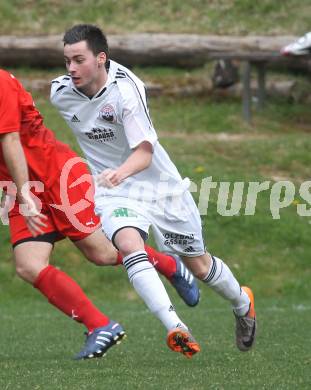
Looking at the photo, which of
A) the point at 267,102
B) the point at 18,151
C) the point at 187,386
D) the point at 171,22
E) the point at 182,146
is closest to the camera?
the point at 187,386

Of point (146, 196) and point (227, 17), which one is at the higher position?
point (146, 196)

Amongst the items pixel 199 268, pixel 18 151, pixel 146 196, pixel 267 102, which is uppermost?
pixel 18 151

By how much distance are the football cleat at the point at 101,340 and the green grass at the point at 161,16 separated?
44.1ft

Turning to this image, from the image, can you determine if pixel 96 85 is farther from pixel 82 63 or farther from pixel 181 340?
pixel 181 340

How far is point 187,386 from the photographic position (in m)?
5.66

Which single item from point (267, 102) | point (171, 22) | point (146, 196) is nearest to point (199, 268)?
point (146, 196)

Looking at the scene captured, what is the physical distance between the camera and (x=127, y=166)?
6.39m

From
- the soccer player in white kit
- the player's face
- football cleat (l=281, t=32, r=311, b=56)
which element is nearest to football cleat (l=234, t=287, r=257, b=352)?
the soccer player in white kit

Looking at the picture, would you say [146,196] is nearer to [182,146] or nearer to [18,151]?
[18,151]

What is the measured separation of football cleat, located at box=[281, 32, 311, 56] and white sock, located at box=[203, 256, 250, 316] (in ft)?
34.8

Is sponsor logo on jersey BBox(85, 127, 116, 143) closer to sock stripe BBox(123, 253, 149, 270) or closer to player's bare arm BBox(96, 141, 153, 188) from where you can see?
player's bare arm BBox(96, 141, 153, 188)

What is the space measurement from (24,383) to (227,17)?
51.1 ft

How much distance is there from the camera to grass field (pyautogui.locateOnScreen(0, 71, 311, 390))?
6250 mm

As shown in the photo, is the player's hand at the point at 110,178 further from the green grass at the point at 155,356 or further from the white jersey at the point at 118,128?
the green grass at the point at 155,356
